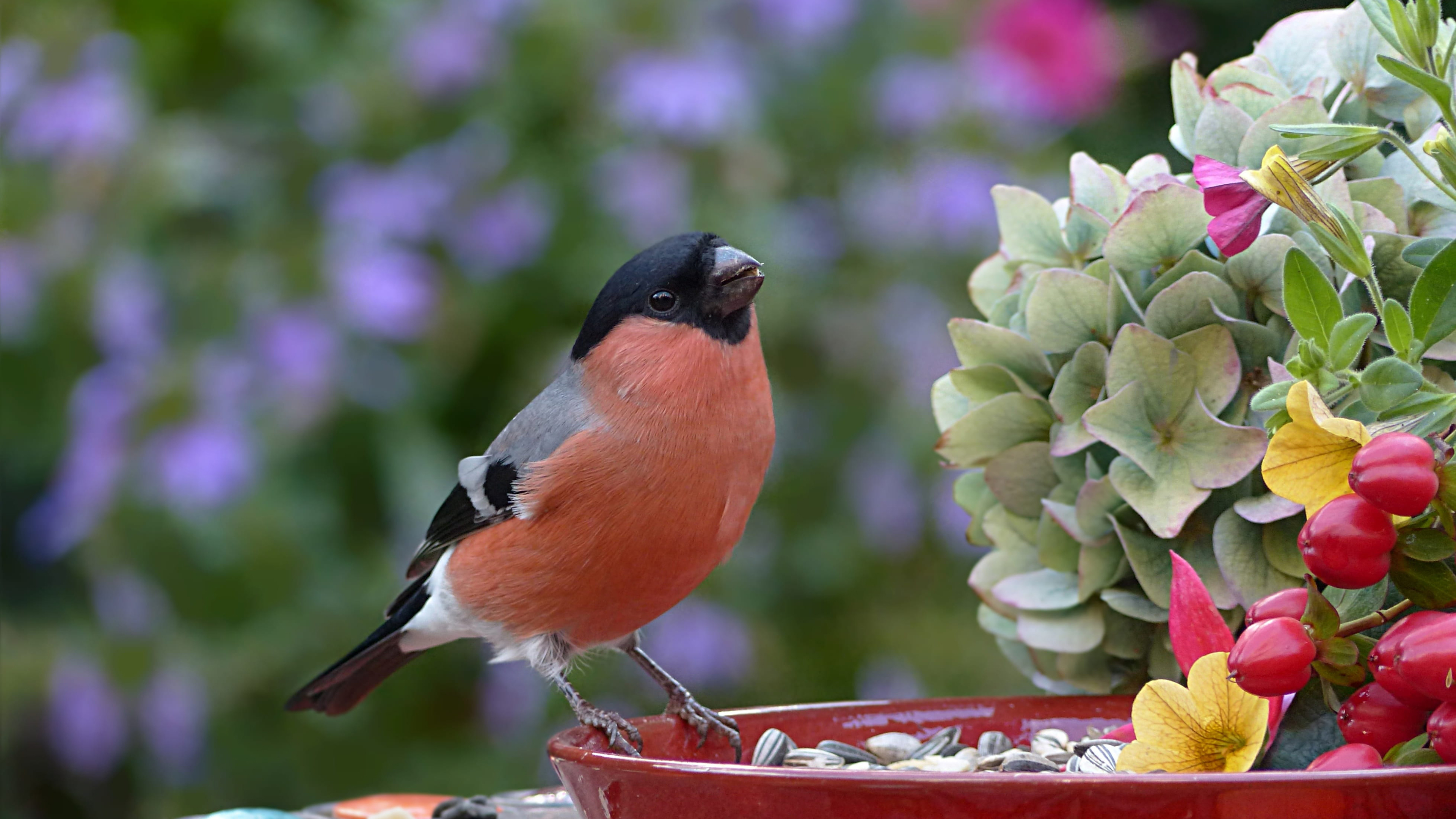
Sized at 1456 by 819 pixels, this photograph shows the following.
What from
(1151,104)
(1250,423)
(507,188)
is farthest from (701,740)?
(1151,104)

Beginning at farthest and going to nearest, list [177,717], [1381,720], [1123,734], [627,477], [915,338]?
1. [915,338]
2. [177,717]
3. [627,477]
4. [1123,734]
5. [1381,720]

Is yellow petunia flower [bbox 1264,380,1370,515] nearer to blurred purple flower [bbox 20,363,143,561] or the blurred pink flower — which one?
blurred purple flower [bbox 20,363,143,561]

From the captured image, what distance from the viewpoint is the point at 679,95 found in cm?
271

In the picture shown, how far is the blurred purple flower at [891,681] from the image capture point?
2793 mm

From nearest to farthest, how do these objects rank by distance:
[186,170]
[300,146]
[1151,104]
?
[186,170] < [300,146] < [1151,104]

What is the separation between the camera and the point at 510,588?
1421 millimetres

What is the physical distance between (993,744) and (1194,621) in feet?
0.81

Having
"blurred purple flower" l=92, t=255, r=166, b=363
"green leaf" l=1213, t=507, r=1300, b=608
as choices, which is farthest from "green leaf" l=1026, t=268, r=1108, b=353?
"blurred purple flower" l=92, t=255, r=166, b=363

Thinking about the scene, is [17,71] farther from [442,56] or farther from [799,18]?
[799,18]

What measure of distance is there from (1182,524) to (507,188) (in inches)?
77.7

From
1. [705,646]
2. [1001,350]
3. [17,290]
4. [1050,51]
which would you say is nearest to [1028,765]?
[1001,350]

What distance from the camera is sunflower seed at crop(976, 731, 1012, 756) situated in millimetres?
1092

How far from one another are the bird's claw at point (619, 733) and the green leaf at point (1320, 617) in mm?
481

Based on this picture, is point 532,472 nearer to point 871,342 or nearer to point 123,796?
point 871,342
